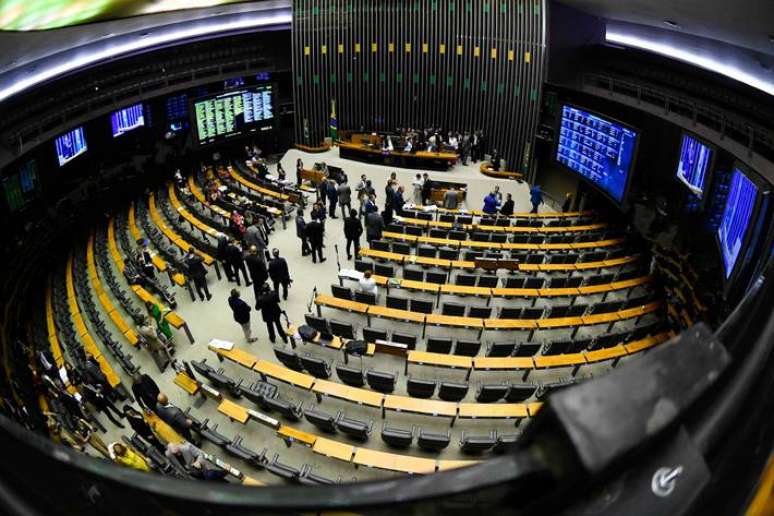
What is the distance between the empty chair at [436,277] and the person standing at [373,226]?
1.98 meters

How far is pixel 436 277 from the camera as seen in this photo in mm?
9758

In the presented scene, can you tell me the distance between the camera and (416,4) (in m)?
17.7

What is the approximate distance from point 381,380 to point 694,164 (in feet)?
28.8

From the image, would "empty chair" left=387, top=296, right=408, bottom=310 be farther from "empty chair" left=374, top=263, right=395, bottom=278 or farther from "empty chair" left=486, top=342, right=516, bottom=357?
"empty chair" left=486, top=342, right=516, bottom=357

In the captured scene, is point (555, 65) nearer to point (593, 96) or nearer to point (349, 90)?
point (593, 96)

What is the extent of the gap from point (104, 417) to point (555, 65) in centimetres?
1557

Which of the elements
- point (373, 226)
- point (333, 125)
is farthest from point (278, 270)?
point (333, 125)

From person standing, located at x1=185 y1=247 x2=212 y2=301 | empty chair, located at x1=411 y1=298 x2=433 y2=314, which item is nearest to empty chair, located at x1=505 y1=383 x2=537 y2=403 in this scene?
empty chair, located at x1=411 y1=298 x2=433 y2=314

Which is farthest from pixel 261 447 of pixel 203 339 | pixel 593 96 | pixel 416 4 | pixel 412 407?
pixel 416 4

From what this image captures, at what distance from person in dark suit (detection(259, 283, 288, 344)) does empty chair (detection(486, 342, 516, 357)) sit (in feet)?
12.3

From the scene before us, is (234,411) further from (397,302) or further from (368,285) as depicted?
(397,302)

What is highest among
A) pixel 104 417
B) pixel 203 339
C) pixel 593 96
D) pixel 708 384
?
pixel 593 96

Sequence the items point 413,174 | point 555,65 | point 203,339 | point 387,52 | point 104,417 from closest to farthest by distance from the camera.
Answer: point 104,417 → point 203,339 → point 555,65 → point 413,174 → point 387,52

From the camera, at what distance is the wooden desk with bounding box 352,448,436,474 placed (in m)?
5.92
